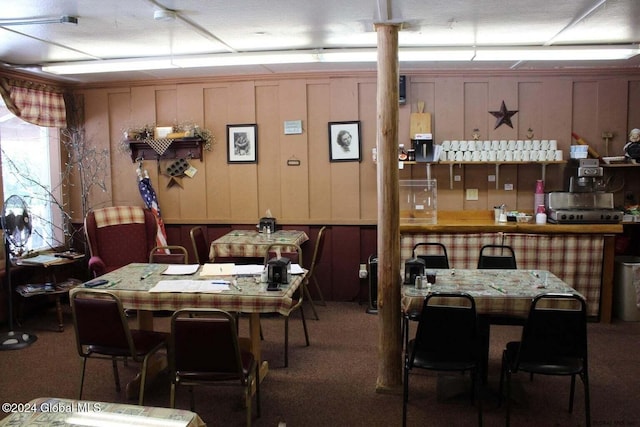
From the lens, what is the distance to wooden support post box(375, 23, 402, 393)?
3568 mm

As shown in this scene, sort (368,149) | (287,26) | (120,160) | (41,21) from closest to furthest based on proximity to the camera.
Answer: (41,21)
(287,26)
(368,149)
(120,160)

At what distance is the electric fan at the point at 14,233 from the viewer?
4570 millimetres

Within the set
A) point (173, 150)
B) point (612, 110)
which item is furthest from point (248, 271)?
point (612, 110)

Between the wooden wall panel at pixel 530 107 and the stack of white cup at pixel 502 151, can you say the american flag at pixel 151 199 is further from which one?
the wooden wall panel at pixel 530 107

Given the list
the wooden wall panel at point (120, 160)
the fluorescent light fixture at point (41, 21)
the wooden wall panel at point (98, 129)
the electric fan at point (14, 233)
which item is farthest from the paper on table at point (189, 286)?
the wooden wall panel at point (98, 129)

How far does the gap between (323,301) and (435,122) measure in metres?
2.32

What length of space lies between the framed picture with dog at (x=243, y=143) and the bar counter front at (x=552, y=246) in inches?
78.5

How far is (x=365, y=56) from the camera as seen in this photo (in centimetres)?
487

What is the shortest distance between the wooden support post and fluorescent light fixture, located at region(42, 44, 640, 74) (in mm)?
1205

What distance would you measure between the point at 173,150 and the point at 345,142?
6.59ft

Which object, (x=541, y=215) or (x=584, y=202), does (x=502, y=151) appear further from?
(x=584, y=202)

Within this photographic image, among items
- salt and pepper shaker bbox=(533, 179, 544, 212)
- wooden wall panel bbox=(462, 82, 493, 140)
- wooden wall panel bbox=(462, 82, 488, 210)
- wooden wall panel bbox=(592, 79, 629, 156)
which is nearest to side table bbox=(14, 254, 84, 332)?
wooden wall panel bbox=(462, 82, 488, 210)

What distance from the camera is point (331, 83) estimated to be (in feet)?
19.8

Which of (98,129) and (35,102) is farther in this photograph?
(98,129)
